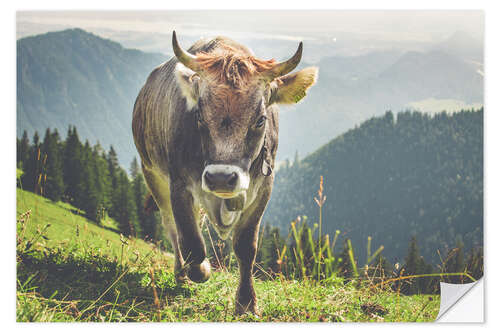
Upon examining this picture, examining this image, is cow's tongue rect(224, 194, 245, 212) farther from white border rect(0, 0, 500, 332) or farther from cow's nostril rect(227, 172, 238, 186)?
white border rect(0, 0, 500, 332)

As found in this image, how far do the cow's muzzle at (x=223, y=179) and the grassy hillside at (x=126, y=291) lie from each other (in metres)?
1.20

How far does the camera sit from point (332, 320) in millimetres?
4059

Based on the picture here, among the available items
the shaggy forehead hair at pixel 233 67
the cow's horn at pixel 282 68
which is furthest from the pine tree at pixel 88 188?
the cow's horn at pixel 282 68

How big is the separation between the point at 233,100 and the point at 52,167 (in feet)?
9.24

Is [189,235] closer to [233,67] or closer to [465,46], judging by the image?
[233,67]

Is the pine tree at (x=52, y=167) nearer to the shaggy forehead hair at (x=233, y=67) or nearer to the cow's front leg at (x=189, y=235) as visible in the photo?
the cow's front leg at (x=189, y=235)

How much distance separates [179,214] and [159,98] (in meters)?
1.24

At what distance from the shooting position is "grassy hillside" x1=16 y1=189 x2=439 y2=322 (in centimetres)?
388

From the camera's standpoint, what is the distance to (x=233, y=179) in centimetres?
296

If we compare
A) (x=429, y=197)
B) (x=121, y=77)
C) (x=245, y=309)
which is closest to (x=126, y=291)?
(x=245, y=309)

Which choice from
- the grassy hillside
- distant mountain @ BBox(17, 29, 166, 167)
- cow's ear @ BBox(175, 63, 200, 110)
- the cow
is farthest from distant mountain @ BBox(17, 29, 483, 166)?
cow's ear @ BBox(175, 63, 200, 110)

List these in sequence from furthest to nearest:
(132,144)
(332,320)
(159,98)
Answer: (132,144) < (159,98) < (332,320)
